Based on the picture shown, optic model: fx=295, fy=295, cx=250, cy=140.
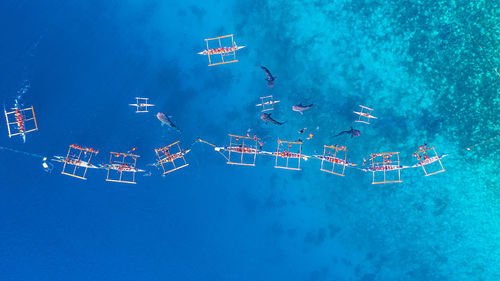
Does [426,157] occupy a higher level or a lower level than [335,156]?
higher

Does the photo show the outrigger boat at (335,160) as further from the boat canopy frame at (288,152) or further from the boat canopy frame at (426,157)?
the boat canopy frame at (426,157)

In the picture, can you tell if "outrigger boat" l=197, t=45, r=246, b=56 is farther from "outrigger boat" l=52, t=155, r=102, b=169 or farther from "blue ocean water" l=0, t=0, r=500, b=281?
"outrigger boat" l=52, t=155, r=102, b=169

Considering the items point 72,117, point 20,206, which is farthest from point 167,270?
point 72,117

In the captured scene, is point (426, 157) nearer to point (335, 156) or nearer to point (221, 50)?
point (335, 156)

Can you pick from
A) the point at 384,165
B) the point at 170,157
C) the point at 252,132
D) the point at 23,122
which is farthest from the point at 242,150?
the point at 23,122

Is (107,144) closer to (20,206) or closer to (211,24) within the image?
(20,206)

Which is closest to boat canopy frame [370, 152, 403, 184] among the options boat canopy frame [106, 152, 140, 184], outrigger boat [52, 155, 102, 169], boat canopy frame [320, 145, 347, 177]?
boat canopy frame [320, 145, 347, 177]

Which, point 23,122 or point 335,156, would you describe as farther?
point 335,156

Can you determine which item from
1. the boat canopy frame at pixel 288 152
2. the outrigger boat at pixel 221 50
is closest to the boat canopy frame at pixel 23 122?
the outrigger boat at pixel 221 50

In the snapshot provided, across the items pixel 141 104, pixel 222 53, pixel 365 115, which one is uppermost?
pixel 222 53
